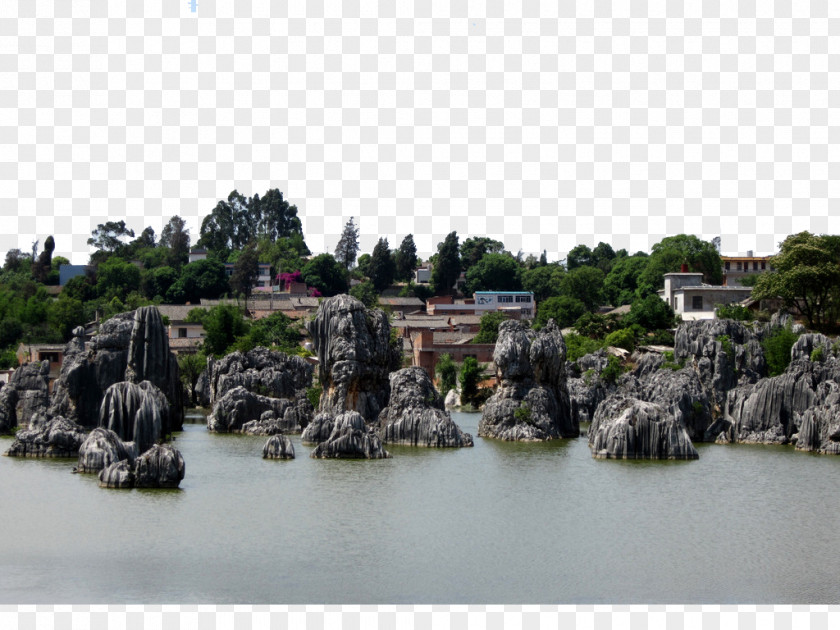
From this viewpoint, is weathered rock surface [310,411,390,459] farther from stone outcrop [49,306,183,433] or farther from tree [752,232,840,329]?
tree [752,232,840,329]

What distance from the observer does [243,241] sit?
179 metres

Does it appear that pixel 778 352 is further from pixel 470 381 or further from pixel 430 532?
pixel 430 532

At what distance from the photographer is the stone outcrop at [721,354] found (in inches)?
2317

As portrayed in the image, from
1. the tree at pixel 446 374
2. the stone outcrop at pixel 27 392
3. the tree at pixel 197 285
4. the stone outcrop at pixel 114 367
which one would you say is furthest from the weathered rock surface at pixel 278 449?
the tree at pixel 197 285

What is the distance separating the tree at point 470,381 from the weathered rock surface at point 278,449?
34495 mm

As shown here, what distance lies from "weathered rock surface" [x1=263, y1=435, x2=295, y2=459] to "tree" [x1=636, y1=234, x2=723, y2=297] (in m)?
66.8

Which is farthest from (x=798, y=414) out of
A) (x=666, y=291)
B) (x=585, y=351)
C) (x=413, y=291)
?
(x=413, y=291)

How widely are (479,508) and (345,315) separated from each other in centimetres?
2127

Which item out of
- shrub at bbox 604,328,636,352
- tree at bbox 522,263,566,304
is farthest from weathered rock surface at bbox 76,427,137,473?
tree at bbox 522,263,566,304

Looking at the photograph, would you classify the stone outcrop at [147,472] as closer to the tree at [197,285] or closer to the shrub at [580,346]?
the shrub at [580,346]

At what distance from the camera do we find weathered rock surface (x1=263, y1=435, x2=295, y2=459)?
1863 inches

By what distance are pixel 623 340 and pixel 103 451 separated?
166ft

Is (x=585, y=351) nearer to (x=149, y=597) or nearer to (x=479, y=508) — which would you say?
(x=479, y=508)

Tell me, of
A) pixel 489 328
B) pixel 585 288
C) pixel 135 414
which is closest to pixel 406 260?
pixel 585 288
